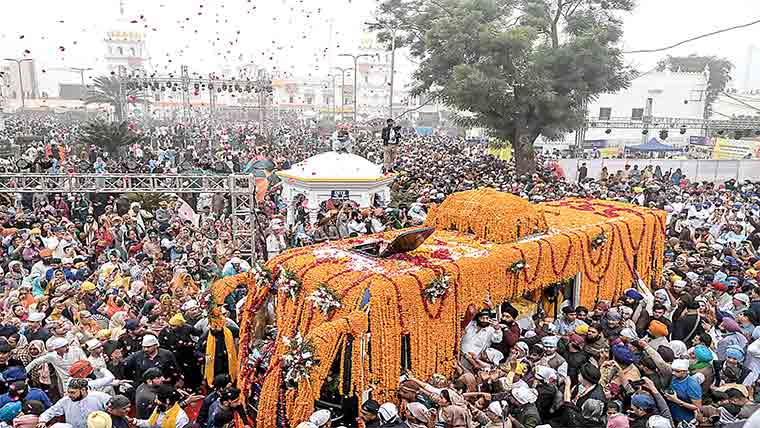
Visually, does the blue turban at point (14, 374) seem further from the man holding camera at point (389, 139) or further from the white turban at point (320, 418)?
the man holding camera at point (389, 139)

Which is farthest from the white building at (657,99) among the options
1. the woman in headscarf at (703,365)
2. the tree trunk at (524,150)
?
the woman in headscarf at (703,365)

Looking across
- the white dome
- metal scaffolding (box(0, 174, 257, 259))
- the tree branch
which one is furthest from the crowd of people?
the tree branch

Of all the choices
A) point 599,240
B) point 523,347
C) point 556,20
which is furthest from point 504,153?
point 523,347

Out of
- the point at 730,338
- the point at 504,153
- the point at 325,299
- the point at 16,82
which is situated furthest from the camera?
the point at 16,82

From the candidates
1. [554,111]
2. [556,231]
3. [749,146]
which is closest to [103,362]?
[556,231]

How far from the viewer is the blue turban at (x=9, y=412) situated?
5422 mm

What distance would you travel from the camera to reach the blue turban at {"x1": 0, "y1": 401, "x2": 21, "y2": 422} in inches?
213

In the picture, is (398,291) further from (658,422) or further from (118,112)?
(118,112)

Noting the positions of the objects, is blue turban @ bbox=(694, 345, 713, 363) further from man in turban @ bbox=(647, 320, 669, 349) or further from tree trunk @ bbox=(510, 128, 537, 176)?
tree trunk @ bbox=(510, 128, 537, 176)

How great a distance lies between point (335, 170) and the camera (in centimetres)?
1573

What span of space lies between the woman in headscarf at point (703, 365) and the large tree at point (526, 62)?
17.6 metres

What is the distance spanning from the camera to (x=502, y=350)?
7543mm

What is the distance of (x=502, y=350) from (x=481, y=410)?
186 centimetres

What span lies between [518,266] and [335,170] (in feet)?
28.5
